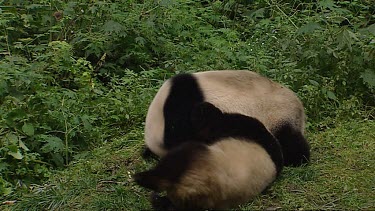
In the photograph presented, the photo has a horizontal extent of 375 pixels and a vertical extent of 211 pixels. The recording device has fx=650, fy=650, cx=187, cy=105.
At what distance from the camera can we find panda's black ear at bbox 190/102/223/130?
406 cm

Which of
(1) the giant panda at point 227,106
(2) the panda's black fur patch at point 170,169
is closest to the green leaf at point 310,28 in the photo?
(1) the giant panda at point 227,106

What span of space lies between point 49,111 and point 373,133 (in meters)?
2.69

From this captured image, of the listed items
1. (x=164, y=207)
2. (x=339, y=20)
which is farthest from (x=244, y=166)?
(x=339, y=20)

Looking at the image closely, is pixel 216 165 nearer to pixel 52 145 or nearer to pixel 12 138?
pixel 52 145

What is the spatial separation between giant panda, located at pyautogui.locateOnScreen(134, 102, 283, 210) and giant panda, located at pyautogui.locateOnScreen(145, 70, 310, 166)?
10 cm

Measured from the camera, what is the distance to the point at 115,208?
410 centimetres

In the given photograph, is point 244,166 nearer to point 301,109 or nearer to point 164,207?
point 164,207

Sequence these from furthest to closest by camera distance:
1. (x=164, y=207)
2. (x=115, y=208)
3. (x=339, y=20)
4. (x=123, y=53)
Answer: (x=123, y=53)
(x=339, y=20)
(x=115, y=208)
(x=164, y=207)

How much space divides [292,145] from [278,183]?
36 centimetres

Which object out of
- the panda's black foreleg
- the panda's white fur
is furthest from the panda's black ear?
the panda's black foreleg

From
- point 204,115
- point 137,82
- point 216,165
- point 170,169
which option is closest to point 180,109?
point 204,115

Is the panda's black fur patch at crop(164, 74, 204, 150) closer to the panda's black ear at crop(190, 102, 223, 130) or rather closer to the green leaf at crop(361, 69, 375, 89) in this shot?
the panda's black ear at crop(190, 102, 223, 130)

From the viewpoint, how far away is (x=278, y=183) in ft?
14.1

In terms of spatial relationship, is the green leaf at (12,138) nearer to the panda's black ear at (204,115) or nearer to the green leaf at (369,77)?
the panda's black ear at (204,115)
